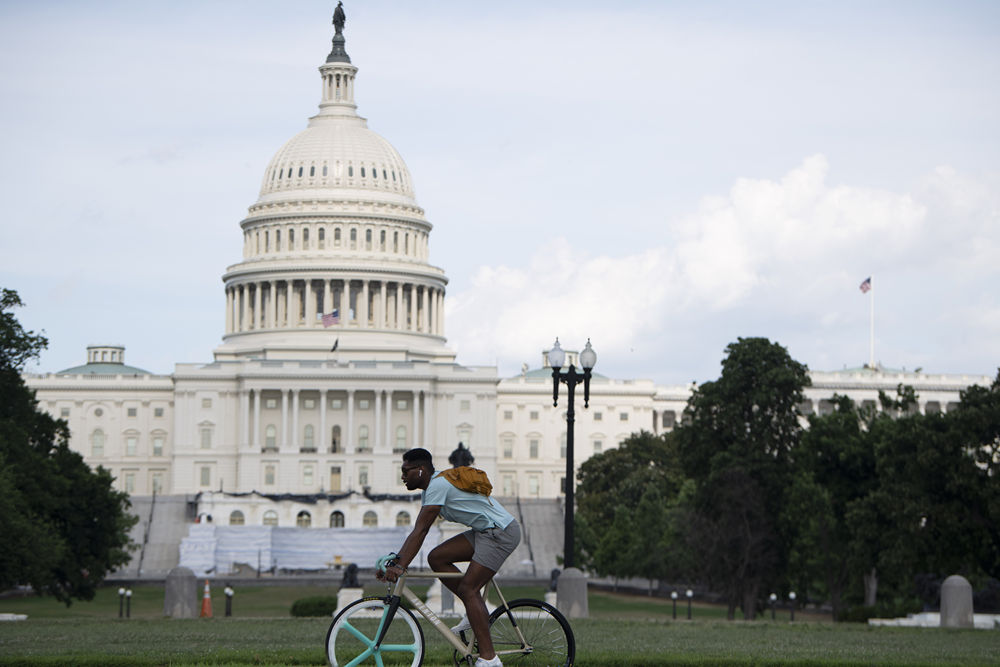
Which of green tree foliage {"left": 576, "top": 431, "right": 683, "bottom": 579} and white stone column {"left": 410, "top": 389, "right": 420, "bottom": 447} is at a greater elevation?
white stone column {"left": 410, "top": 389, "right": 420, "bottom": 447}

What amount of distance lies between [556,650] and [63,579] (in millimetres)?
45546

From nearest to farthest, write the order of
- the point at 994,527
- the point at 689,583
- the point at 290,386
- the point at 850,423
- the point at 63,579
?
the point at 994,527
the point at 63,579
the point at 850,423
the point at 689,583
the point at 290,386

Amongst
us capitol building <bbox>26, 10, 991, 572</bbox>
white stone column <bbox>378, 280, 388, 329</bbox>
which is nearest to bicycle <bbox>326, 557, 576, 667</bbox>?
us capitol building <bbox>26, 10, 991, 572</bbox>

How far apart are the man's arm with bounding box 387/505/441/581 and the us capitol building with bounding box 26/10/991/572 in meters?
101

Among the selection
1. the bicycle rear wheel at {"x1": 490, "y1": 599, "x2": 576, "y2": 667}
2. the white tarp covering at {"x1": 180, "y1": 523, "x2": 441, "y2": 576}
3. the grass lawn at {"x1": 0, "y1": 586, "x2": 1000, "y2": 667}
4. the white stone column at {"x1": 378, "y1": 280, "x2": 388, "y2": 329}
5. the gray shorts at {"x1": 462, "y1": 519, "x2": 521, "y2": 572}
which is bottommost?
the white tarp covering at {"x1": 180, "y1": 523, "x2": 441, "y2": 576}

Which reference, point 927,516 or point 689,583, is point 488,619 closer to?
point 927,516

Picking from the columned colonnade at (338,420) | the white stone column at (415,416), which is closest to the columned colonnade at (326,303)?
the columned colonnade at (338,420)

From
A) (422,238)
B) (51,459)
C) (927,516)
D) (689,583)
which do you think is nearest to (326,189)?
(422,238)

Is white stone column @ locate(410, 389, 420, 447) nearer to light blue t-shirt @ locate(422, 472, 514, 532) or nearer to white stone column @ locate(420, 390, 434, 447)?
white stone column @ locate(420, 390, 434, 447)

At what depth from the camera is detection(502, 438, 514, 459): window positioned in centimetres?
15038

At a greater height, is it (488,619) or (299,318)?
(299,318)

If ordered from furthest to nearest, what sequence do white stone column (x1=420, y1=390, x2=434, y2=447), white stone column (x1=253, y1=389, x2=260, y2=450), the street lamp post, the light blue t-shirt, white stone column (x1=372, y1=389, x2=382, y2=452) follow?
white stone column (x1=420, y1=390, x2=434, y2=447), white stone column (x1=372, y1=389, x2=382, y2=452), white stone column (x1=253, y1=389, x2=260, y2=450), the street lamp post, the light blue t-shirt

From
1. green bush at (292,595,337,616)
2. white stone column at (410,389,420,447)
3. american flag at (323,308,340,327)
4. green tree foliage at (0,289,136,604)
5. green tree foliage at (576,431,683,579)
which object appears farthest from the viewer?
american flag at (323,308,340,327)

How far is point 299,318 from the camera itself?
142 meters
